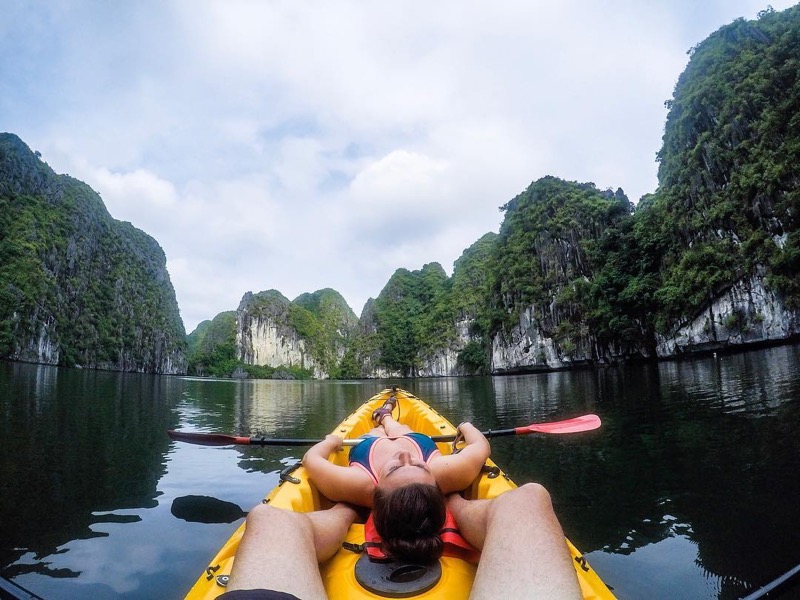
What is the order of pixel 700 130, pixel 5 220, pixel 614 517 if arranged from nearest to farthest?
pixel 614 517 < pixel 700 130 < pixel 5 220

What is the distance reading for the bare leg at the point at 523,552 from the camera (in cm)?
143

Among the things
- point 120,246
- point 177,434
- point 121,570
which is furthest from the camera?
point 120,246

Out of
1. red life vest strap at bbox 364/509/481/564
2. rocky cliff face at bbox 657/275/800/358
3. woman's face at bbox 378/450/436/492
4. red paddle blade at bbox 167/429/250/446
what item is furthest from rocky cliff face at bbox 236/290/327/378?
red life vest strap at bbox 364/509/481/564

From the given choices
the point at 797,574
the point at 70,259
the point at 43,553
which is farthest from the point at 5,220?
the point at 797,574

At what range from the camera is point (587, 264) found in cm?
4328

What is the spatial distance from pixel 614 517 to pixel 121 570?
3991mm

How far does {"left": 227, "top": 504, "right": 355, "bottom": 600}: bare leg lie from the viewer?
147 cm

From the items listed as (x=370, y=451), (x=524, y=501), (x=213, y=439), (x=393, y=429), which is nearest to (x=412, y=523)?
(x=524, y=501)

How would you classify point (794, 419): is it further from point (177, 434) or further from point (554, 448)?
point (177, 434)

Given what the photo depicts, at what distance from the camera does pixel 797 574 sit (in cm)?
179

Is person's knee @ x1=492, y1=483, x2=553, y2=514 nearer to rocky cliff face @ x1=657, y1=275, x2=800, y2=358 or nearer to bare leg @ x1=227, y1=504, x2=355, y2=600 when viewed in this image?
bare leg @ x1=227, y1=504, x2=355, y2=600

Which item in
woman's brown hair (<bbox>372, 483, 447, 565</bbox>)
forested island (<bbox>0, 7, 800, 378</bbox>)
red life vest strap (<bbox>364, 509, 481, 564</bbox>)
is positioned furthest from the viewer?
forested island (<bbox>0, 7, 800, 378</bbox>)

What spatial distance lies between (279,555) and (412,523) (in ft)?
2.11

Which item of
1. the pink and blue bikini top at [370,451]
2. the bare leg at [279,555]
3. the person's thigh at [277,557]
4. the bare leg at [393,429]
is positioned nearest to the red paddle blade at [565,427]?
the bare leg at [393,429]
